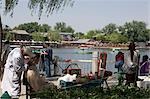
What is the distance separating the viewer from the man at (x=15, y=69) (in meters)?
5.17

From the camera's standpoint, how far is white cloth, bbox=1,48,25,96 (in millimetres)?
5168

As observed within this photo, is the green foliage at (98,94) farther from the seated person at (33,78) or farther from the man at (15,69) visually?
the man at (15,69)

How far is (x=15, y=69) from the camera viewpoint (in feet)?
17.0

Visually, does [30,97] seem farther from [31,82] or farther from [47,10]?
[47,10]

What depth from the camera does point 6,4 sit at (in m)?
9.11

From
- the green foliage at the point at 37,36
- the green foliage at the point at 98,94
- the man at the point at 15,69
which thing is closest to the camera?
the green foliage at the point at 98,94

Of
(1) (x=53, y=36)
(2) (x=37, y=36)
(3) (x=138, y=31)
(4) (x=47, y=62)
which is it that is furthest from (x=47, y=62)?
(1) (x=53, y=36)

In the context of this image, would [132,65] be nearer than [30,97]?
No

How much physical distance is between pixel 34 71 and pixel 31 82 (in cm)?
15

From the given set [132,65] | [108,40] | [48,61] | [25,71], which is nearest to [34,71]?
[25,71]

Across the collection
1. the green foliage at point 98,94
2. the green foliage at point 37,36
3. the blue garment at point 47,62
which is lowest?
the blue garment at point 47,62

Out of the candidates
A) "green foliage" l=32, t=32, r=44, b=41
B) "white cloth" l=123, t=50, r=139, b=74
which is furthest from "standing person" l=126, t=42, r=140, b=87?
"green foliage" l=32, t=32, r=44, b=41

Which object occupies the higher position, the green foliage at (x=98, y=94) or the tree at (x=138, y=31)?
the tree at (x=138, y=31)

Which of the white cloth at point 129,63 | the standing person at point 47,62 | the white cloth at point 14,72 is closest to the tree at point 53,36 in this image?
the standing person at point 47,62
